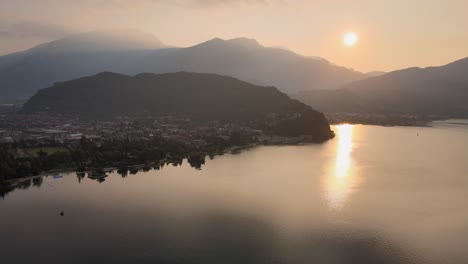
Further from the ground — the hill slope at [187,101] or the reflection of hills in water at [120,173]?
the hill slope at [187,101]

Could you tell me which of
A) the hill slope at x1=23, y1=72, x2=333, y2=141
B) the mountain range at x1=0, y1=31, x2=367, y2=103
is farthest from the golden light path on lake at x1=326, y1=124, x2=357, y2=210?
the mountain range at x1=0, y1=31, x2=367, y2=103

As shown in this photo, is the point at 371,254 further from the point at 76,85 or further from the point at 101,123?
the point at 76,85

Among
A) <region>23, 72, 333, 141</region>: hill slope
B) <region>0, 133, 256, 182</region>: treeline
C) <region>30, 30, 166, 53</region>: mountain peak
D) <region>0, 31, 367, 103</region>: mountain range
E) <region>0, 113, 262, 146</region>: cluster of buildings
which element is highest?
<region>30, 30, 166, 53</region>: mountain peak

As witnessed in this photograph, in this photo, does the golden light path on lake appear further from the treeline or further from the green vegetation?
the green vegetation

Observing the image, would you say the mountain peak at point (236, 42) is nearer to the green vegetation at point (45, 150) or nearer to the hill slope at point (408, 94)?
the hill slope at point (408, 94)

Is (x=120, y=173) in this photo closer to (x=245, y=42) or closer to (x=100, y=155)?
(x=100, y=155)

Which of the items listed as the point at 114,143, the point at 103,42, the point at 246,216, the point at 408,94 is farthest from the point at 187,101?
the point at 103,42

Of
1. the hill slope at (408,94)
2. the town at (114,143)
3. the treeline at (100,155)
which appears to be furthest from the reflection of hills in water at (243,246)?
the hill slope at (408,94)
